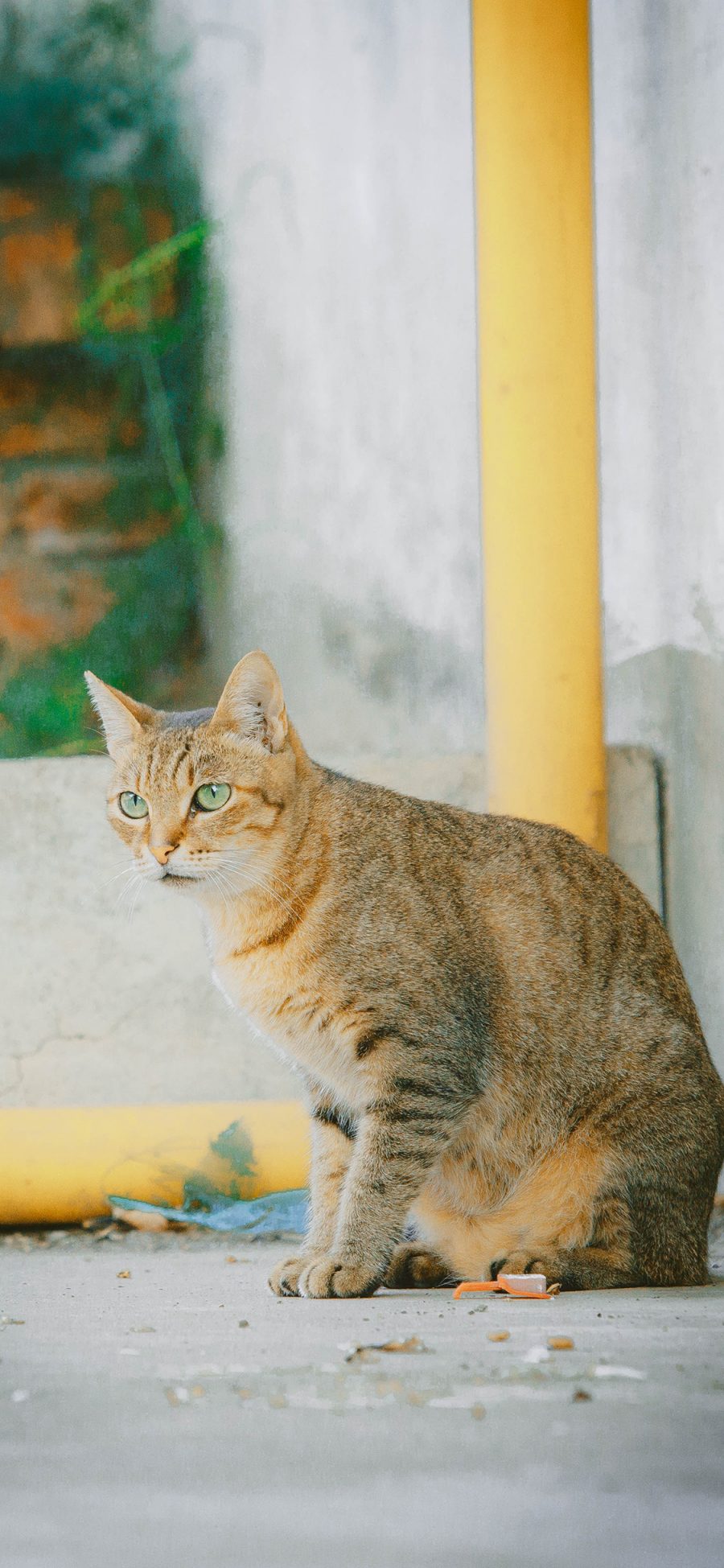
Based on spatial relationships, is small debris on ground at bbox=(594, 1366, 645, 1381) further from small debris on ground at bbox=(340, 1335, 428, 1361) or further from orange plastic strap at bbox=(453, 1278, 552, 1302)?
orange plastic strap at bbox=(453, 1278, 552, 1302)

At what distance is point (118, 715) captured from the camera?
282 centimetres

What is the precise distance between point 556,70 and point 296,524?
1.23m

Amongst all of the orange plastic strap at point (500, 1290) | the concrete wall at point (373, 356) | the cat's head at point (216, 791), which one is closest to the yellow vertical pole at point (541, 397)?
the concrete wall at point (373, 356)

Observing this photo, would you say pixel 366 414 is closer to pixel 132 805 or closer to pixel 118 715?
pixel 118 715

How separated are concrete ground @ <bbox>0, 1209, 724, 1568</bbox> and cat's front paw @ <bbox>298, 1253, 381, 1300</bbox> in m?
0.04

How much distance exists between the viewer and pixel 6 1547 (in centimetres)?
123

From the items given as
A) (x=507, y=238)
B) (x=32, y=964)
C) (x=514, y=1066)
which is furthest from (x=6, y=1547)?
(x=507, y=238)

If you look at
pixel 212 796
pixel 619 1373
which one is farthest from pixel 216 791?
pixel 619 1373

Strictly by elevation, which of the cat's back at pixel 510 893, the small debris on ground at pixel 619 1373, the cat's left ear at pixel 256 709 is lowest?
the small debris on ground at pixel 619 1373

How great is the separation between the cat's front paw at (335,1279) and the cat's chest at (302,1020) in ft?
0.86

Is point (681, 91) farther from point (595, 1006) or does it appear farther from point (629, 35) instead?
point (595, 1006)

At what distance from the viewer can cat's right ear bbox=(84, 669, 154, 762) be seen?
9.16ft

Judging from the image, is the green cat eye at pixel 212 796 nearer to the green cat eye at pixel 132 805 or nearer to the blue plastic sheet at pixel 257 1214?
the green cat eye at pixel 132 805

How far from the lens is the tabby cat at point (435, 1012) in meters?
2.38
